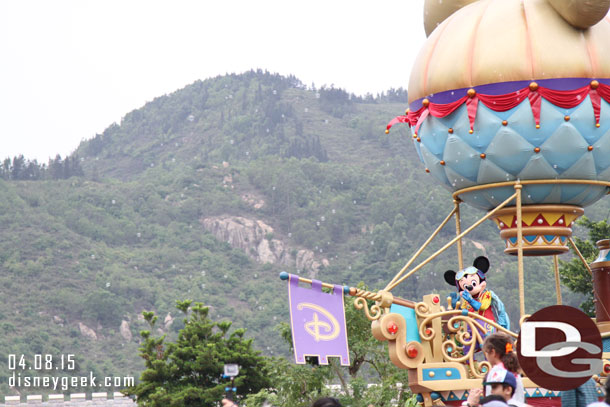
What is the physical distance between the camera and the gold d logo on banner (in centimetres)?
1160

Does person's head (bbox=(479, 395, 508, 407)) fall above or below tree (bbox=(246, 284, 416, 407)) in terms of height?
below

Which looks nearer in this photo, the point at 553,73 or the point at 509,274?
the point at 553,73

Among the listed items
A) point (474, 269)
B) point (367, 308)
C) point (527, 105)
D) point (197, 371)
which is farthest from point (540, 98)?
point (197, 371)

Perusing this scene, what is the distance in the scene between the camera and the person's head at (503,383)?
7223 millimetres

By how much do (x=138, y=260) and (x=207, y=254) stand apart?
22.2ft

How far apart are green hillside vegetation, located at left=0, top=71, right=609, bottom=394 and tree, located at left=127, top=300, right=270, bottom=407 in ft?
112

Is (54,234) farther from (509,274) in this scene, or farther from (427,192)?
(509,274)

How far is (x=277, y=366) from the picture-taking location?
24.6 m

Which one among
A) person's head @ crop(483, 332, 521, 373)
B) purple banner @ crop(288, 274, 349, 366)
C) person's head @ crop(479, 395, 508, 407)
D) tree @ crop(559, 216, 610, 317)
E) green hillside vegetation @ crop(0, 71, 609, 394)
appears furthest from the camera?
green hillside vegetation @ crop(0, 71, 609, 394)

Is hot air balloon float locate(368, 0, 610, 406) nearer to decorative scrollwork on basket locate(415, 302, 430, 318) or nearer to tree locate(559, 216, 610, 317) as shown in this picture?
decorative scrollwork on basket locate(415, 302, 430, 318)

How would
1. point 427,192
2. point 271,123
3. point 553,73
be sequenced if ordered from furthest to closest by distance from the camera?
point 271,123 → point 427,192 → point 553,73

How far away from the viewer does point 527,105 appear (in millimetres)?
12289

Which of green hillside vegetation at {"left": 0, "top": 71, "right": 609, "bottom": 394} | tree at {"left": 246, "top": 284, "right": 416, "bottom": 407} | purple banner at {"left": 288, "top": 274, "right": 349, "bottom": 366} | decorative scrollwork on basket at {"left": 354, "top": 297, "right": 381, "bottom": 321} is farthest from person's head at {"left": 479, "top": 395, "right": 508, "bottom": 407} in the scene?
green hillside vegetation at {"left": 0, "top": 71, "right": 609, "bottom": 394}

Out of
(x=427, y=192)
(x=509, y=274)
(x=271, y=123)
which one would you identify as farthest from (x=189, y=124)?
(x=509, y=274)
